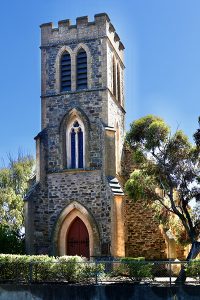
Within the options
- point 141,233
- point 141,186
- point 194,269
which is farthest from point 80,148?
point 194,269

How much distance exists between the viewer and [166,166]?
70.3 feet

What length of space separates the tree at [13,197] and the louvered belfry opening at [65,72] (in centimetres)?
858

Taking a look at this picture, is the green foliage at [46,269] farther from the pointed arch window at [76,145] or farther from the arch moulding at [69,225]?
the pointed arch window at [76,145]

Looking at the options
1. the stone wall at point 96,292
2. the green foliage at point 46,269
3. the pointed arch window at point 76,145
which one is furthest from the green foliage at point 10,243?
the stone wall at point 96,292

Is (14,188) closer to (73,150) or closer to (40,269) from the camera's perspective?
(73,150)

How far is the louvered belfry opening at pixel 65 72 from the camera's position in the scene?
2850 cm

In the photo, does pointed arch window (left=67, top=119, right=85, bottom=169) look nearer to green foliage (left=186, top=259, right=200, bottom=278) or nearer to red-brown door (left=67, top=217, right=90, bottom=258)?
red-brown door (left=67, top=217, right=90, bottom=258)

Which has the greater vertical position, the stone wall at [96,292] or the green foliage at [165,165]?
the green foliage at [165,165]

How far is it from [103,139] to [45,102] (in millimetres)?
4266

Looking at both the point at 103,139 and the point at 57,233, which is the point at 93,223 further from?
the point at 103,139

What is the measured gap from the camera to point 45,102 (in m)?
28.5

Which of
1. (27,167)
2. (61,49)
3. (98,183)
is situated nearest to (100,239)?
(98,183)

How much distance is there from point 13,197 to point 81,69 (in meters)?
13.6

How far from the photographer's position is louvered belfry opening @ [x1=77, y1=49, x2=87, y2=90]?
28250 mm
